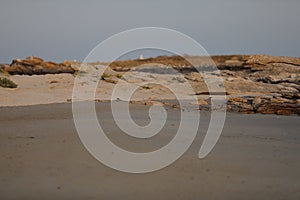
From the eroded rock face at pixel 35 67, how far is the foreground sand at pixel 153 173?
11.4 meters

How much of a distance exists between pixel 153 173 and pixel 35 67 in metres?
14.7

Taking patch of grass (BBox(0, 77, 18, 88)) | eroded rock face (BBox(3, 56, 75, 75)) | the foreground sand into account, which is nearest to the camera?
the foreground sand

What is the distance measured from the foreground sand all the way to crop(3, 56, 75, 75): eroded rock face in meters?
11.4

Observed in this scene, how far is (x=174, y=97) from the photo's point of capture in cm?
988

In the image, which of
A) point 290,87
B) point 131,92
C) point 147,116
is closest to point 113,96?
point 131,92

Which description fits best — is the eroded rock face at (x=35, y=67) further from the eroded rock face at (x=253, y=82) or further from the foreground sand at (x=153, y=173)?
the foreground sand at (x=153, y=173)

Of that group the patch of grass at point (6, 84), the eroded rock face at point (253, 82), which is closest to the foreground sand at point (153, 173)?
the eroded rock face at point (253, 82)

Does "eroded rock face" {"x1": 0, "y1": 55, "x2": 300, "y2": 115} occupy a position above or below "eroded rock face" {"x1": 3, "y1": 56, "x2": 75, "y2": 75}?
below

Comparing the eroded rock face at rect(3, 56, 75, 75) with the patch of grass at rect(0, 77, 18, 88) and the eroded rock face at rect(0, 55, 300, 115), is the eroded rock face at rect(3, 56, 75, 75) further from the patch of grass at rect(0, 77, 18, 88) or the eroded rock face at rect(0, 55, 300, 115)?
the patch of grass at rect(0, 77, 18, 88)

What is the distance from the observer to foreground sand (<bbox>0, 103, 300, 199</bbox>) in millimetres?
2961

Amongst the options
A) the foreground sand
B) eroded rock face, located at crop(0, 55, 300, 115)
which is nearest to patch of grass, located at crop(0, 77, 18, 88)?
eroded rock face, located at crop(0, 55, 300, 115)

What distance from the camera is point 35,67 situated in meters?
17.1

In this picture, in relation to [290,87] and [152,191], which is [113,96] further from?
[152,191]

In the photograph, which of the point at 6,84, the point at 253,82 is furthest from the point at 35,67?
the point at 253,82
